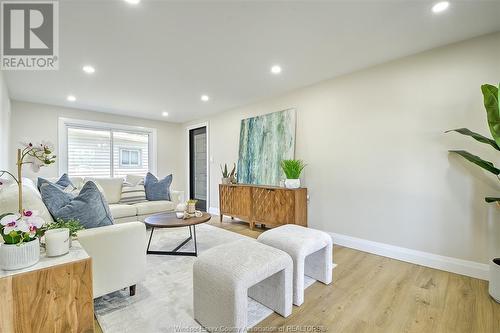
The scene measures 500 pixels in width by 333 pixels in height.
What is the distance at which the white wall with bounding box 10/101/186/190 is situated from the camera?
14.0 feet

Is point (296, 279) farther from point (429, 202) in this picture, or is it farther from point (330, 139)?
point (330, 139)

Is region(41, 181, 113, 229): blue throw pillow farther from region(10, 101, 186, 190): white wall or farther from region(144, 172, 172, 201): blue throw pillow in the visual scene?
region(10, 101, 186, 190): white wall

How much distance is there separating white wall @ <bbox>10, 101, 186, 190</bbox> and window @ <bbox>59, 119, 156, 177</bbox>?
5.3 inches

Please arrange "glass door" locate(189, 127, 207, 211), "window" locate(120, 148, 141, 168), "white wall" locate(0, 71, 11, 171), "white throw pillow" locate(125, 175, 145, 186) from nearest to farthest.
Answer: "white wall" locate(0, 71, 11, 171) → "white throw pillow" locate(125, 175, 145, 186) → "window" locate(120, 148, 141, 168) → "glass door" locate(189, 127, 207, 211)

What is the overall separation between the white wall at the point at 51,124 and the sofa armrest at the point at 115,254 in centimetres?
389

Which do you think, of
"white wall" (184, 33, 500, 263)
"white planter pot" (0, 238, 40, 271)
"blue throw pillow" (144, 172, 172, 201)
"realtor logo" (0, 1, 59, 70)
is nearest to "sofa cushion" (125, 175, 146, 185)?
"blue throw pillow" (144, 172, 172, 201)

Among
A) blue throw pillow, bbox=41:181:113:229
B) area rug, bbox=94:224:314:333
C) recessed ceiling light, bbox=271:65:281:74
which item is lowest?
area rug, bbox=94:224:314:333

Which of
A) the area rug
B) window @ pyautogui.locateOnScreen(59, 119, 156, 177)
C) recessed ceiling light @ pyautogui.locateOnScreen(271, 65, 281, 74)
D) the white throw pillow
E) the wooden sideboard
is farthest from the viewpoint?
window @ pyautogui.locateOnScreen(59, 119, 156, 177)

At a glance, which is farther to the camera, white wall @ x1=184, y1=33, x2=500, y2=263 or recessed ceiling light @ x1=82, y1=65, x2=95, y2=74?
recessed ceiling light @ x1=82, y1=65, x2=95, y2=74

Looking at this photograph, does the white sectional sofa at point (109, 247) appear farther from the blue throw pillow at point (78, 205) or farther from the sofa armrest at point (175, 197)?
the sofa armrest at point (175, 197)

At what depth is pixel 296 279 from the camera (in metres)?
1.85

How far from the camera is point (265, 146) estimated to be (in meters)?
4.30

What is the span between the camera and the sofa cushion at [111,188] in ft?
13.7

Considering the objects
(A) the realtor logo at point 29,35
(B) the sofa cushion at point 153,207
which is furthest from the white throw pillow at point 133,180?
(A) the realtor logo at point 29,35
